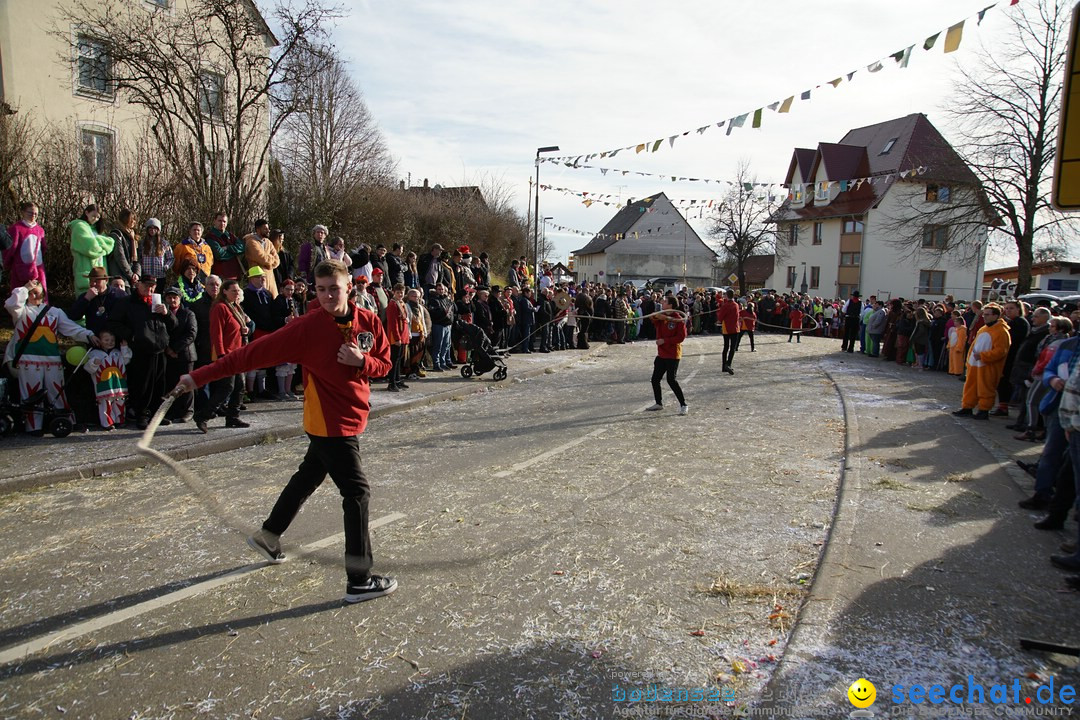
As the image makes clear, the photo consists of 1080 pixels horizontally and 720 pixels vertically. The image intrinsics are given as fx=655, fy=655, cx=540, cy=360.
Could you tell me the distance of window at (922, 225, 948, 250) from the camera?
33.9 m

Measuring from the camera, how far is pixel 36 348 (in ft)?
26.6

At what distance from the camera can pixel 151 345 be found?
8617 millimetres

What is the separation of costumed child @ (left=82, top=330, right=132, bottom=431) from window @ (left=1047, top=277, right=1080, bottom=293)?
58409 millimetres

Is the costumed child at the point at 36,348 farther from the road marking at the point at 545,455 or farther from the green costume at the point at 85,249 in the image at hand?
the road marking at the point at 545,455

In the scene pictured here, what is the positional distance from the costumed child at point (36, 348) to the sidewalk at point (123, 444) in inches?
21.3

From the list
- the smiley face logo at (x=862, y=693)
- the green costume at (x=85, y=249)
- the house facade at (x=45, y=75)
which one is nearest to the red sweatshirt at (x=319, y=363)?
the smiley face logo at (x=862, y=693)

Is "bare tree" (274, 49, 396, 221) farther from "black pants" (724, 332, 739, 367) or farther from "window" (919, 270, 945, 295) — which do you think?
"window" (919, 270, 945, 295)

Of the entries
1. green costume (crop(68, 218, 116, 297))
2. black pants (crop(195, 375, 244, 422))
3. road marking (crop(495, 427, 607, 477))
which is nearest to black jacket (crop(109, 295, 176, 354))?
black pants (crop(195, 375, 244, 422))

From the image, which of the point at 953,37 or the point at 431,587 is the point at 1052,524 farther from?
the point at 953,37

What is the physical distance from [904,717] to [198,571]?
14.2 feet

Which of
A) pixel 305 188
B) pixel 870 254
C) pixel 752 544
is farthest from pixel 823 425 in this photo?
pixel 870 254

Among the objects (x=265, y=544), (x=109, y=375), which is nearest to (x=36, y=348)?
(x=109, y=375)

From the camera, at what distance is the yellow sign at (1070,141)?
357 cm

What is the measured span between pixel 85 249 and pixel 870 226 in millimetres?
50279
